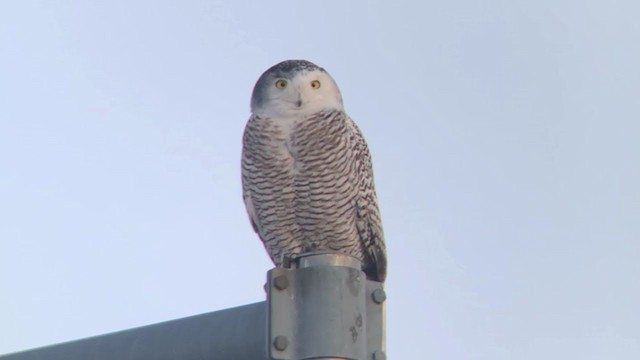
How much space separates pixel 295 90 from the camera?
17.6 feet

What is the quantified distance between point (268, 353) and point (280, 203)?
129 inches

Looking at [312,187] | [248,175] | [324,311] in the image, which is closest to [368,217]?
[312,187]

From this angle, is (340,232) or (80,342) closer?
(80,342)

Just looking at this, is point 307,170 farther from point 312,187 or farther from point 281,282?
point 281,282

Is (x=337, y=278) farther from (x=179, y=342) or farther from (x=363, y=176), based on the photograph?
(x=363, y=176)

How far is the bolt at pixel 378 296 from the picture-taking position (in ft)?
7.80

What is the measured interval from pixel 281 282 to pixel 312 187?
309cm

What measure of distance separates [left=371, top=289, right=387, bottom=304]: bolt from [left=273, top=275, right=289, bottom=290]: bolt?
0.66ft

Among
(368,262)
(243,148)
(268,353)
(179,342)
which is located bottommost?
(268,353)

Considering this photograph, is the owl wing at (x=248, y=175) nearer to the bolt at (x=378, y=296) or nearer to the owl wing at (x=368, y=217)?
the owl wing at (x=368, y=217)

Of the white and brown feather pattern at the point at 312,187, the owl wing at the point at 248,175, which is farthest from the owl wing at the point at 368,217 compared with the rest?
the owl wing at the point at 248,175

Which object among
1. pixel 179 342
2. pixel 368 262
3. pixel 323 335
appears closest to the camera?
pixel 323 335

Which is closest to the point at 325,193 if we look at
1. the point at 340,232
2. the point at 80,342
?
the point at 340,232

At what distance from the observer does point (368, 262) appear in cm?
575
